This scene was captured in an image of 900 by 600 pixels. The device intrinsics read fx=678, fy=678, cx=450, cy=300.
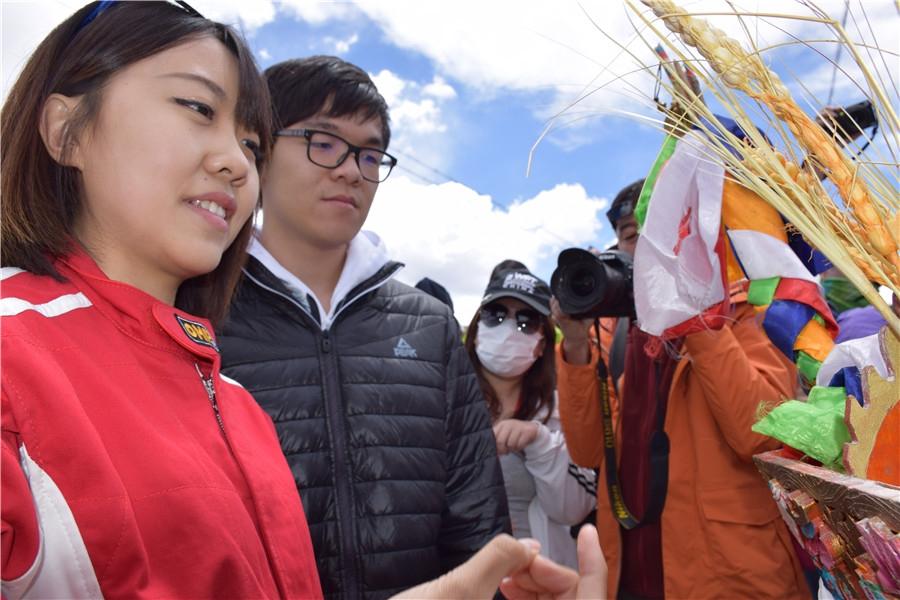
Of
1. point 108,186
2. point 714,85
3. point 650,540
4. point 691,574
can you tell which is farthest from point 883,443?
point 650,540

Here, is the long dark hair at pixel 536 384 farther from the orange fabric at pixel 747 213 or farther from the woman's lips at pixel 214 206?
the woman's lips at pixel 214 206

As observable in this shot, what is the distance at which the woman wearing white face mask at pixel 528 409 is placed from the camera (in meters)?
2.44

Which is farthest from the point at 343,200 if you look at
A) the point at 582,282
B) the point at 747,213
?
the point at 747,213

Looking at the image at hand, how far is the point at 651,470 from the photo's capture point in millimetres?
1938

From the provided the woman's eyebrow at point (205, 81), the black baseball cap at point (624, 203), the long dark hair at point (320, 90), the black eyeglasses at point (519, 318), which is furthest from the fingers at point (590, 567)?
the black eyeglasses at point (519, 318)

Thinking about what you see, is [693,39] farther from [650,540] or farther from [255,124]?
[650,540]

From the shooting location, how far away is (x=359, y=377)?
1542mm

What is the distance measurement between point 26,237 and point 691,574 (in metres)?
1.74

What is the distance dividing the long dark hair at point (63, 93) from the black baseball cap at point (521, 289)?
5.90 ft

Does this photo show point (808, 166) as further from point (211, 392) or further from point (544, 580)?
point (211, 392)

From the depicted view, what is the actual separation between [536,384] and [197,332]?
195cm

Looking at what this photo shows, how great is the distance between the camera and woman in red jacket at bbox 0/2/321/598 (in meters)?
0.67

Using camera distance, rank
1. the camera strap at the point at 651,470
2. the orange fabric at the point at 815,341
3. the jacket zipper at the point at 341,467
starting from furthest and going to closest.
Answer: the camera strap at the point at 651,470 < the jacket zipper at the point at 341,467 < the orange fabric at the point at 815,341

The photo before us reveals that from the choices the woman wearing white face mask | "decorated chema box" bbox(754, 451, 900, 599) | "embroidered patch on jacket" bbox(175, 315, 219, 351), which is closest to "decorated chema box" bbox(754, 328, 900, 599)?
"decorated chema box" bbox(754, 451, 900, 599)
